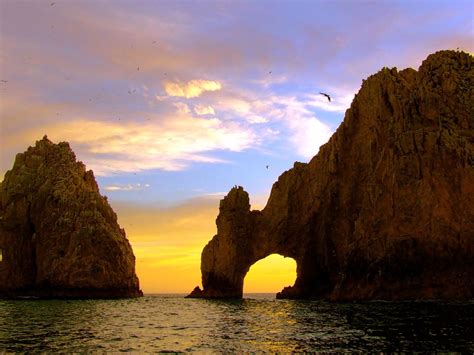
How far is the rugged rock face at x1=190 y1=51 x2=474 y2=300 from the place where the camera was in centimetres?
5469

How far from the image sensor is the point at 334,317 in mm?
38750

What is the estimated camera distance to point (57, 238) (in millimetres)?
78312

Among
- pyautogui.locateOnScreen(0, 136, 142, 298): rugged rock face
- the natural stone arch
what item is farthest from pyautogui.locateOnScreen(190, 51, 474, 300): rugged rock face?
pyautogui.locateOnScreen(0, 136, 142, 298): rugged rock face

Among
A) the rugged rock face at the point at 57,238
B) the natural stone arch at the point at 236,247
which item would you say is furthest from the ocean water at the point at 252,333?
the natural stone arch at the point at 236,247

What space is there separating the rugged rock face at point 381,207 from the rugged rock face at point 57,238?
15339 mm

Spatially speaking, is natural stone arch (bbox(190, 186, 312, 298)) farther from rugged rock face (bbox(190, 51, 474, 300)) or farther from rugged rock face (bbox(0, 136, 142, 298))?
rugged rock face (bbox(0, 136, 142, 298))

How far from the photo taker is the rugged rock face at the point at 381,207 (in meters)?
54.7

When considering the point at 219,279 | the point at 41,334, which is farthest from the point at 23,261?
the point at 41,334

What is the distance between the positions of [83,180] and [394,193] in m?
52.9

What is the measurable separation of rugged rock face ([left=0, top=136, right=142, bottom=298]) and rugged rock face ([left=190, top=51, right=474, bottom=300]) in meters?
15.3

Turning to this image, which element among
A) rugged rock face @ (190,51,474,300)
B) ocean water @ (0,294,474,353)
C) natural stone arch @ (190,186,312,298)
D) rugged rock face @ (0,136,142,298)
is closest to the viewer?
ocean water @ (0,294,474,353)

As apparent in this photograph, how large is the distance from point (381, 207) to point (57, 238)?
48.6 m

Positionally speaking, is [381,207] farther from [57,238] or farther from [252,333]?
[57,238]

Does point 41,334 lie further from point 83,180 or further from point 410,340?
point 83,180
